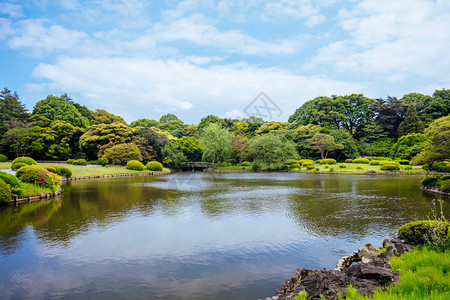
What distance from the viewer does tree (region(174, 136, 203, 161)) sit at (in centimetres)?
4606

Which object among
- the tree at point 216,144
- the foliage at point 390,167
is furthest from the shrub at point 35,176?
the foliage at point 390,167

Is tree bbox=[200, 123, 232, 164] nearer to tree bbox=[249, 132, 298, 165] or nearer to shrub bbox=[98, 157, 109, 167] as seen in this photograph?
tree bbox=[249, 132, 298, 165]

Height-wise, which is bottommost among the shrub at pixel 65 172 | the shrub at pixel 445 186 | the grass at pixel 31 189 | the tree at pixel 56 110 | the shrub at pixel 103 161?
the shrub at pixel 445 186

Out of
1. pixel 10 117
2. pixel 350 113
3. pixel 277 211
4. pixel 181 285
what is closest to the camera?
pixel 181 285

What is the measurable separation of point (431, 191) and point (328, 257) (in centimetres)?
1383

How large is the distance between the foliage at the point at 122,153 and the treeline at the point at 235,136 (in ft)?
0.42

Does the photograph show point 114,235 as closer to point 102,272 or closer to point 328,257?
point 102,272

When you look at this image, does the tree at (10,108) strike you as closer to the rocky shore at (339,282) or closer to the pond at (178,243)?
the pond at (178,243)

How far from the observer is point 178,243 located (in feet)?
23.4

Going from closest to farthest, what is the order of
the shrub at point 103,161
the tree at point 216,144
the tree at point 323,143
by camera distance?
the shrub at point 103,161
the tree at point 323,143
the tree at point 216,144

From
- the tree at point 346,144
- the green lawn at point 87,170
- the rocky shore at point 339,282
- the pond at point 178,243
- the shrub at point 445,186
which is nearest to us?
the rocky shore at point 339,282

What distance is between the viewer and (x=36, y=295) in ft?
14.6

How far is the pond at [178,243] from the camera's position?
15.8 ft

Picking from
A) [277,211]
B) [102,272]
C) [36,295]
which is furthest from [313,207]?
[36,295]
